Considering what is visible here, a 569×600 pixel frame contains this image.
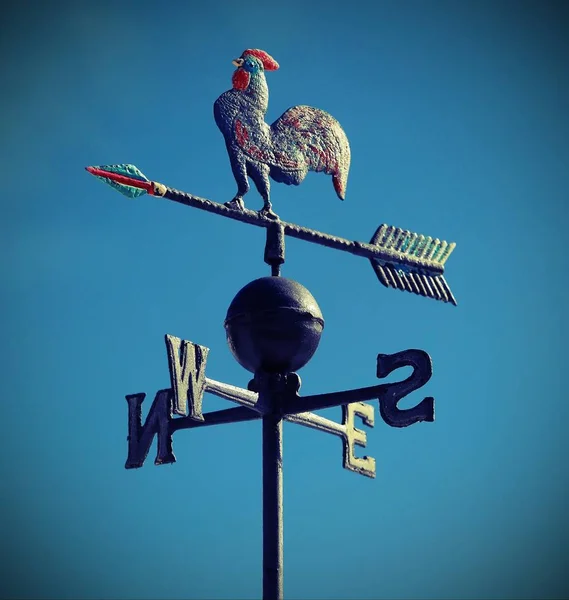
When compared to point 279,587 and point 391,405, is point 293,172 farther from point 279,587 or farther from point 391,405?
point 279,587

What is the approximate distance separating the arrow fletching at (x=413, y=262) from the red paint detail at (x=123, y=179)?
3.92ft

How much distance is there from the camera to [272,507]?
11.3 ft

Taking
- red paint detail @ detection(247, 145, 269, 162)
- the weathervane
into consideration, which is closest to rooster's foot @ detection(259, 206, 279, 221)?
the weathervane

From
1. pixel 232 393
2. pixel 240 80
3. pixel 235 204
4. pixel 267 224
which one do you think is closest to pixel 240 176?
pixel 235 204

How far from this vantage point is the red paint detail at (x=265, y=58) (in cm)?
475

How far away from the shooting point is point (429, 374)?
3406 millimetres

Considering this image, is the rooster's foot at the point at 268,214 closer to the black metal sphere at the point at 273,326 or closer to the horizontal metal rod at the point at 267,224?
the horizontal metal rod at the point at 267,224

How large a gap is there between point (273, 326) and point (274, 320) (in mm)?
24

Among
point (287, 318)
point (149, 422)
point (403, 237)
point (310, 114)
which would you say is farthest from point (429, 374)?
point (310, 114)

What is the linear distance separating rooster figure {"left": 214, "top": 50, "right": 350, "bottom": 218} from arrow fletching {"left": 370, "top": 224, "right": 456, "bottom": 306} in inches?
15.5

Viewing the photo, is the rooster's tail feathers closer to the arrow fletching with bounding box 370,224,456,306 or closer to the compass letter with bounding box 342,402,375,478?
the arrow fletching with bounding box 370,224,456,306

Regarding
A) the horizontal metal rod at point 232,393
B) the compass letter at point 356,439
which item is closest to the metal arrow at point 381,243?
the compass letter at point 356,439

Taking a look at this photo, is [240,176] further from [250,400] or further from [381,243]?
[250,400]

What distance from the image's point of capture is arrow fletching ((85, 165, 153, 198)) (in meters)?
4.17
